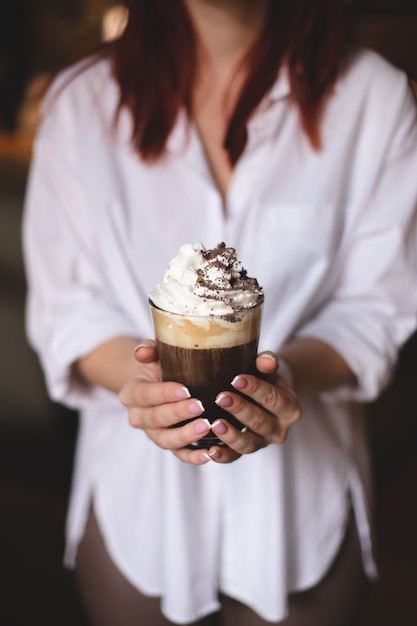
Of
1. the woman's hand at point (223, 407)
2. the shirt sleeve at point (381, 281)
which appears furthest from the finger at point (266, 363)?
the shirt sleeve at point (381, 281)

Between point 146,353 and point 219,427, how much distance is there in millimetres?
143

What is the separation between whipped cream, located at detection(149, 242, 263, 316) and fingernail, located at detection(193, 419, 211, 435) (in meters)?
0.12

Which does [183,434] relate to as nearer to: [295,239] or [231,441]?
[231,441]

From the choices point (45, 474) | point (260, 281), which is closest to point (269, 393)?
point (260, 281)

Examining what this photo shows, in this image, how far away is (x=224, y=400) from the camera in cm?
88

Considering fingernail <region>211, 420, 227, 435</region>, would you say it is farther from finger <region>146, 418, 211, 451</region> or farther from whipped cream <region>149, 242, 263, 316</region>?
whipped cream <region>149, 242, 263, 316</region>

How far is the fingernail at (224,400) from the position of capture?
34.4 inches

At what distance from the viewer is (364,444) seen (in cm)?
141

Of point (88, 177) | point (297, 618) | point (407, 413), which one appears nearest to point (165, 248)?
point (88, 177)

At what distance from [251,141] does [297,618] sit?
31.5 inches

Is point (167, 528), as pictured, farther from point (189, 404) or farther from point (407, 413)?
point (407, 413)

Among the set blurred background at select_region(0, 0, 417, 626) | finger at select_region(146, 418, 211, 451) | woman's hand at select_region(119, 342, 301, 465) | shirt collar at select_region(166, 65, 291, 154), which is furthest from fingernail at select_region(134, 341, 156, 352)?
blurred background at select_region(0, 0, 417, 626)

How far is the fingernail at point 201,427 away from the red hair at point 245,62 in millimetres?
567

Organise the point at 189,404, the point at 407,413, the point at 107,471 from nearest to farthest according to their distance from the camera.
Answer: the point at 189,404 → the point at 107,471 → the point at 407,413
